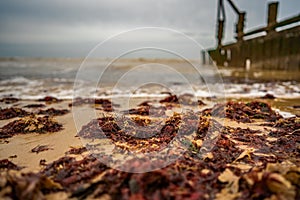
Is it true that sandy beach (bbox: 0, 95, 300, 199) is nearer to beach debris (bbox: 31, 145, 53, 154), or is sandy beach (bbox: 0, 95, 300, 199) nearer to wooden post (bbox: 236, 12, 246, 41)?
beach debris (bbox: 31, 145, 53, 154)

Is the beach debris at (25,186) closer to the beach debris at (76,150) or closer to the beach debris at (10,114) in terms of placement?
the beach debris at (76,150)

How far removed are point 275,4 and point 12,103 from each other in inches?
435

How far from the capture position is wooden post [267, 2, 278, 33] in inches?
422

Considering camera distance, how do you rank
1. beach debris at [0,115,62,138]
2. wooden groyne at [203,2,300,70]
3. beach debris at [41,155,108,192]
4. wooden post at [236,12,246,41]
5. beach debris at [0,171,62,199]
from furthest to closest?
wooden post at [236,12,246,41]
wooden groyne at [203,2,300,70]
beach debris at [0,115,62,138]
beach debris at [41,155,108,192]
beach debris at [0,171,62,199]

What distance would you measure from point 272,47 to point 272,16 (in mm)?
1336

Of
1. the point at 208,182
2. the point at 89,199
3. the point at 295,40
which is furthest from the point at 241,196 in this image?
the point at 295,40

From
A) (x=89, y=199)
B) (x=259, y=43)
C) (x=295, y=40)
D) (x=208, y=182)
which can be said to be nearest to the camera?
(x=89, y=199)

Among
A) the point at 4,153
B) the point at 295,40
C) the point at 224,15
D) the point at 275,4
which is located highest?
the point at 224,15

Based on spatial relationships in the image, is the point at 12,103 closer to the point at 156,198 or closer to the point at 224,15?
the point at 156,198

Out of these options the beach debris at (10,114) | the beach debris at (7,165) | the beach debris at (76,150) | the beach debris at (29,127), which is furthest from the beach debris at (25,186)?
the beach debris at (10,114)

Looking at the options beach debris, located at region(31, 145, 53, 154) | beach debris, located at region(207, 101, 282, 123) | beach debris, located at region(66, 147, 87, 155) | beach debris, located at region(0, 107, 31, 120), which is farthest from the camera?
beach debris, located at region(0, 107, 31, 120)

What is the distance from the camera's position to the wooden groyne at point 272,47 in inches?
368

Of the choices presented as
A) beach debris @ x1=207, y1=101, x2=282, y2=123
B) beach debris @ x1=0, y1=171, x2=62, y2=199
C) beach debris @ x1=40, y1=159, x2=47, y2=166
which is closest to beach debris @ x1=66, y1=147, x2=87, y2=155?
beach debris @ x1=40, y1=159, x2=47, y2=166

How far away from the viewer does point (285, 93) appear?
21.4 feet
